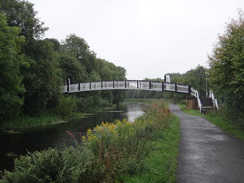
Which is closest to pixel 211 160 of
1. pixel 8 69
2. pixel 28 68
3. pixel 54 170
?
pixel 54 170

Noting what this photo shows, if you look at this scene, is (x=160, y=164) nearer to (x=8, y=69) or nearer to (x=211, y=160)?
(x=211, y=160)

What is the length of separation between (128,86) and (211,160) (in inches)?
1262

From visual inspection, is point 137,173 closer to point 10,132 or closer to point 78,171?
point 78,171

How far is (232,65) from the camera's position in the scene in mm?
14250

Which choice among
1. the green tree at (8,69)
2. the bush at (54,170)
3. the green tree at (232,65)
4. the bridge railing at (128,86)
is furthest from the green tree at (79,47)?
the bush at (54,170)

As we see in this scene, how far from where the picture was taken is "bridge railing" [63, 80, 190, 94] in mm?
39312

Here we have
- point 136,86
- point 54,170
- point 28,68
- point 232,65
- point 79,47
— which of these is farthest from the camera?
point 79,47

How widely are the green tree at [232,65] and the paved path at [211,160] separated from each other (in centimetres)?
288

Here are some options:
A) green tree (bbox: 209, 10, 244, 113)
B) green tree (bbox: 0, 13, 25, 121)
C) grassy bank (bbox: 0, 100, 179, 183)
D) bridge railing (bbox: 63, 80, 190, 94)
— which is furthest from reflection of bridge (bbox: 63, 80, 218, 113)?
grassy bank (bbox: 0, 100, 179, 183)

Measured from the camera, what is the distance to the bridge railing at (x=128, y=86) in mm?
39312

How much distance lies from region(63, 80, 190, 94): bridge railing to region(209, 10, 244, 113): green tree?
73.5 feet

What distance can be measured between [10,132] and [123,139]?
1733 cm

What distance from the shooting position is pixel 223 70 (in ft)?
48.6

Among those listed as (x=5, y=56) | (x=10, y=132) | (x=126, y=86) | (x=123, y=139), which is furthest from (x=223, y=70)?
(x=126, y=86)
